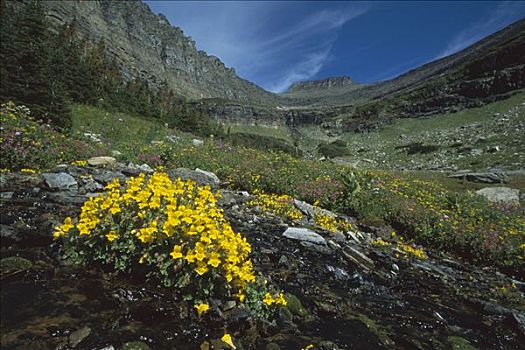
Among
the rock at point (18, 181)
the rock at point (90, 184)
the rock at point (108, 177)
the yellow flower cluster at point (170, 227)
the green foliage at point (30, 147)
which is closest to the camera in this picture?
the yellow flower cluster at point (170, 227)

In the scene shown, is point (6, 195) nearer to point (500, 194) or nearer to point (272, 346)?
point (272, 346)

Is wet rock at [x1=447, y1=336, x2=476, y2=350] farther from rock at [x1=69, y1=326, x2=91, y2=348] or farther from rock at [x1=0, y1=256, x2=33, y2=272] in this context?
rock at [x1=0, y1=256, x2=33, y2=272]

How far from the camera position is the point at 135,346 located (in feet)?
10.6

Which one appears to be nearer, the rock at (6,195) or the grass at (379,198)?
the rock at (6,195)

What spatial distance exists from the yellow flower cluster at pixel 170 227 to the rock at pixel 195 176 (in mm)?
9050

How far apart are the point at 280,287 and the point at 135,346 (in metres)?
2.98

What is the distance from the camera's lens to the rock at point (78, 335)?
3.09 meters

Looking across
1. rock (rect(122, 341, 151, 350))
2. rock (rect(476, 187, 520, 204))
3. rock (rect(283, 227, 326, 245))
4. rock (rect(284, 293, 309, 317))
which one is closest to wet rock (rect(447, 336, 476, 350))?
rock (rect(284, 293, 309, 317))

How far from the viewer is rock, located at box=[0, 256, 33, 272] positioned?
13.3 ft

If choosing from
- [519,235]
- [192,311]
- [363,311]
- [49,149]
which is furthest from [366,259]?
[49,149]

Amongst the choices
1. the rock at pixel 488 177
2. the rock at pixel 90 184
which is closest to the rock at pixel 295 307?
the rock at pixel 90 184

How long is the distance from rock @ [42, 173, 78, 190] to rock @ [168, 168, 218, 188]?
14.4 ft

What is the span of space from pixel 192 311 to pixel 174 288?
1.34 feet

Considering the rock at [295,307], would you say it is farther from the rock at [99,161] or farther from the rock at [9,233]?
the rock at [99,161]
